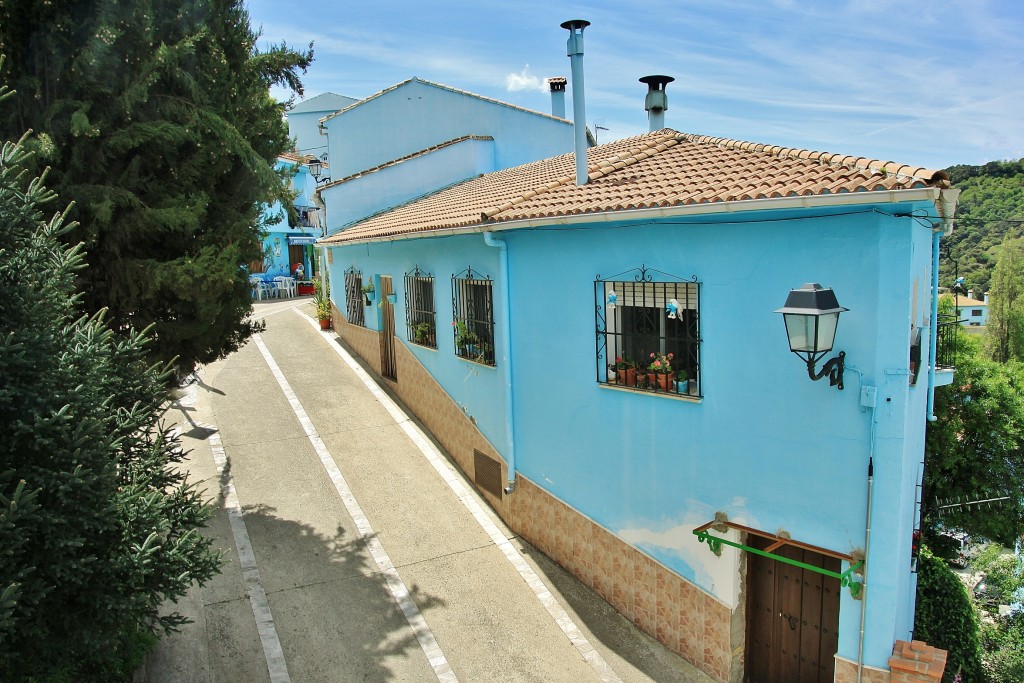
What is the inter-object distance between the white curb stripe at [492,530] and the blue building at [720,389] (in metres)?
0.41

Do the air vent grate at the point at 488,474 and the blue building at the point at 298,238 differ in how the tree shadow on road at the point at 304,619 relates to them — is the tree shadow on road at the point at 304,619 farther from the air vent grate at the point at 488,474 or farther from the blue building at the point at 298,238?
the blue building at the point at 298,238

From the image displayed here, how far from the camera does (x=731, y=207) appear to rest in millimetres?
6348

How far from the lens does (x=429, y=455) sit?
12430 millimetres

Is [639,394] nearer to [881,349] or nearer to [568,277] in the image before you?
[568,277]

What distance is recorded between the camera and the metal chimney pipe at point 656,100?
11930mm

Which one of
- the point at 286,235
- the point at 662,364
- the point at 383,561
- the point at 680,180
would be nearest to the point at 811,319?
the point at 662,364

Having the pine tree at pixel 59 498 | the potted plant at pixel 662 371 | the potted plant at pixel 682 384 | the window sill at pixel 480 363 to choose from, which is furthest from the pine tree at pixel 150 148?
the potted plant at pixel 682 384

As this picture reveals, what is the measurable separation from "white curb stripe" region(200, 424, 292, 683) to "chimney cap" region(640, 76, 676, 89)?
9293 mm

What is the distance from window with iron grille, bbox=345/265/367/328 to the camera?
17.8 metres

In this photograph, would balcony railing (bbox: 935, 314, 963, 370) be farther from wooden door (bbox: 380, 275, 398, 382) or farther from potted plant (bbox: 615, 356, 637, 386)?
wooden door (bbox: 380, 275, 398, 382)

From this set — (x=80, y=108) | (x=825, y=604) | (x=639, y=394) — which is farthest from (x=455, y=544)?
(x=80, y=108)

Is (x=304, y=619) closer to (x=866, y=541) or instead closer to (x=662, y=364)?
(x=662, y=364)

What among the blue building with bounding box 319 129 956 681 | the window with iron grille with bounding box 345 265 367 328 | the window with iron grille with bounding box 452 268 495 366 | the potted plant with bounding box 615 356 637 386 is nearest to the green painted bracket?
the blue building with bounding box 319 129 956 681

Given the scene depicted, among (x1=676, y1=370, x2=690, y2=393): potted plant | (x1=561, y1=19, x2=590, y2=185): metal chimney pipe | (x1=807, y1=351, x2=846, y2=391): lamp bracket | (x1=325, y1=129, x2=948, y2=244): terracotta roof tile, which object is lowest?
(x1=676, y1=370, x2=690, y2=393): potted plant
